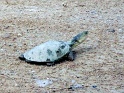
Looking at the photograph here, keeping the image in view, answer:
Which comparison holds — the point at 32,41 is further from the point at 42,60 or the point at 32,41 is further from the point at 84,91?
the point at 84,91

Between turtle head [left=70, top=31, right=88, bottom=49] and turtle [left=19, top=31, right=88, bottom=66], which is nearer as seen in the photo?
turtle [left=19, top=31, right=88, bottom=66]

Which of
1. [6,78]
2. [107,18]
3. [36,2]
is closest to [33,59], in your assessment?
[6,78]

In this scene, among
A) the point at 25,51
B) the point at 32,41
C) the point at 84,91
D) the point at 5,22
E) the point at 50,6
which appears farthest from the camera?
the point at 50,6

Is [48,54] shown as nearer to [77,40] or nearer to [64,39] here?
[77,40]

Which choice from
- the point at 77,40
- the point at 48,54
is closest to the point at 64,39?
the point at 77,40

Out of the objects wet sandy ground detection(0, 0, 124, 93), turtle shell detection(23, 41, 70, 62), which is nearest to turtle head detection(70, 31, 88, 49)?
wet sandy ground detection(0, 0, 124, 93)

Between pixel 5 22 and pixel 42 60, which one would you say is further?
pixel 5 22

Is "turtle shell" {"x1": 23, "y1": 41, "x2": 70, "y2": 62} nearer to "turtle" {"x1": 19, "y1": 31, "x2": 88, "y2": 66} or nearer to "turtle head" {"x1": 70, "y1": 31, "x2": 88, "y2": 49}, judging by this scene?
"turtle" {"x1": 19, "y1": 31, "x2": 88, "y2": 66}
